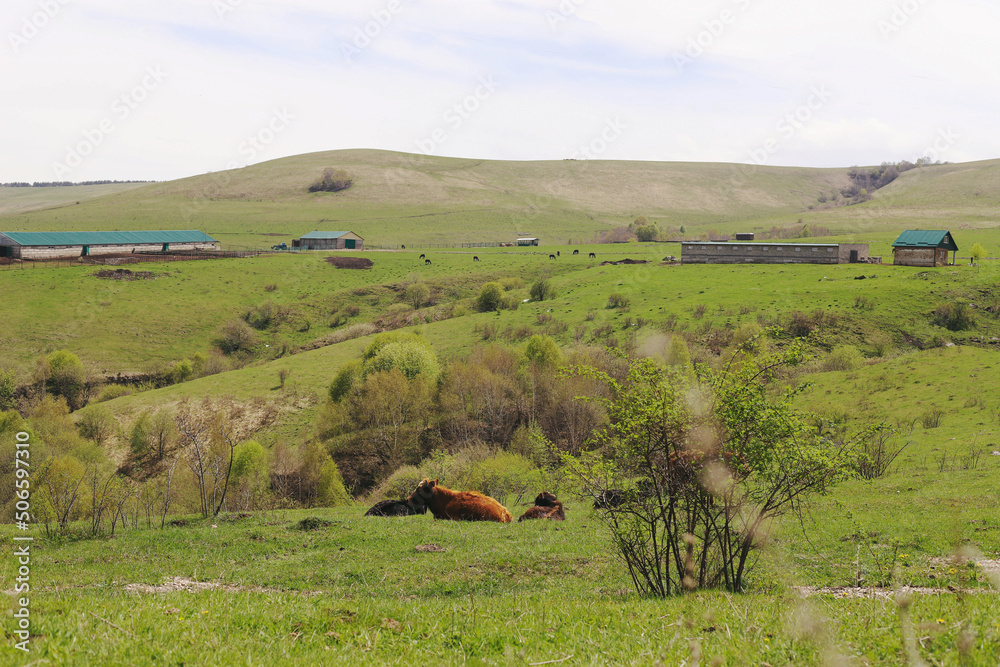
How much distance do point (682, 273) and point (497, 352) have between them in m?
47.5

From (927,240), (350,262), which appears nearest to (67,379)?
(350,262)

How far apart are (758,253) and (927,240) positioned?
74.6 ft

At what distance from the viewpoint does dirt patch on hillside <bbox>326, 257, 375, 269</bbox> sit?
125688mm

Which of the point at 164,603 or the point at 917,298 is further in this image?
the point at 917,298

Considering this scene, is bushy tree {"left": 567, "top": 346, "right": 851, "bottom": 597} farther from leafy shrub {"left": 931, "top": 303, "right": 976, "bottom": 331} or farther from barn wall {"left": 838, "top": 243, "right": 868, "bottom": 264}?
barn wall {"left": 838, "top": 243, "right": 868, "bottom": 264}

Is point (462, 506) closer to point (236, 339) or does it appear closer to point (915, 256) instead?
point (236, 339)

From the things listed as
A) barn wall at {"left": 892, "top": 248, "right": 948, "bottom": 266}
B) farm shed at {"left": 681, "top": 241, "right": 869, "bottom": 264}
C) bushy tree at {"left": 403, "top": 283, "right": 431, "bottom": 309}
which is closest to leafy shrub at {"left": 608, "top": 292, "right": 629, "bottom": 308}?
farm shed at {"left": 681, "top": 241, "right": 869, "bottom": 264}

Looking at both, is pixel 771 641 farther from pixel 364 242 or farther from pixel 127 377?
pixel 364 242

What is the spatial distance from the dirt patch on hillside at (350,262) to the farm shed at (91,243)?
1390 inches

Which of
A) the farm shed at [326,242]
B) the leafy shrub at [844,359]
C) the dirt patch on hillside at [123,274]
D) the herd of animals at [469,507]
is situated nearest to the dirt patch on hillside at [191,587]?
the herd of animals at [469,507]

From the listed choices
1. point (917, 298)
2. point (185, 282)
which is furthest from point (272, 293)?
point (917, 298)

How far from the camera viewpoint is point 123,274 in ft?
344

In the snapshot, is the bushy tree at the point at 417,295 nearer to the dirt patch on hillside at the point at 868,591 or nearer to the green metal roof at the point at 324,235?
the green metal roof at the point at 324,235

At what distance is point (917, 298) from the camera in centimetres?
7531
